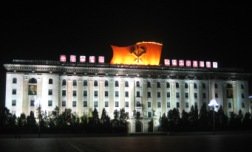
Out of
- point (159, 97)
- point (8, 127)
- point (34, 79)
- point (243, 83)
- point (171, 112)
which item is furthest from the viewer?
point (243, 83)

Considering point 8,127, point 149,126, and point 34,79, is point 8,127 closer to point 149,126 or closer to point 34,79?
point 34,79

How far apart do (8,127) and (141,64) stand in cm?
3001

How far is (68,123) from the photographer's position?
6088cm

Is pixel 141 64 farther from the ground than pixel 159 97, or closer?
farther from the ground

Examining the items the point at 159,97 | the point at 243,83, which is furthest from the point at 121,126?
the point at 243,83

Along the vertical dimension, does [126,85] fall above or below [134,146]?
above

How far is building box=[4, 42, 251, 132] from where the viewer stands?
2805 inches

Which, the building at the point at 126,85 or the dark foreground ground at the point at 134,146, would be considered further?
the building at the point at 126,85

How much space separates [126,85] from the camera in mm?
76500

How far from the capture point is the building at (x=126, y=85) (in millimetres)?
71250

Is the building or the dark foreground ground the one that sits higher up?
the building

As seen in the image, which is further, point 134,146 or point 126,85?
point 126,85

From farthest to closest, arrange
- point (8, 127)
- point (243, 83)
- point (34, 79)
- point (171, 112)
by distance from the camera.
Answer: point (243, 83) → point (34, 79) → point (171, 112) → point (8, 127)

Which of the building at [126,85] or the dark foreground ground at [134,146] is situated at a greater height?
the building at [126,85]
